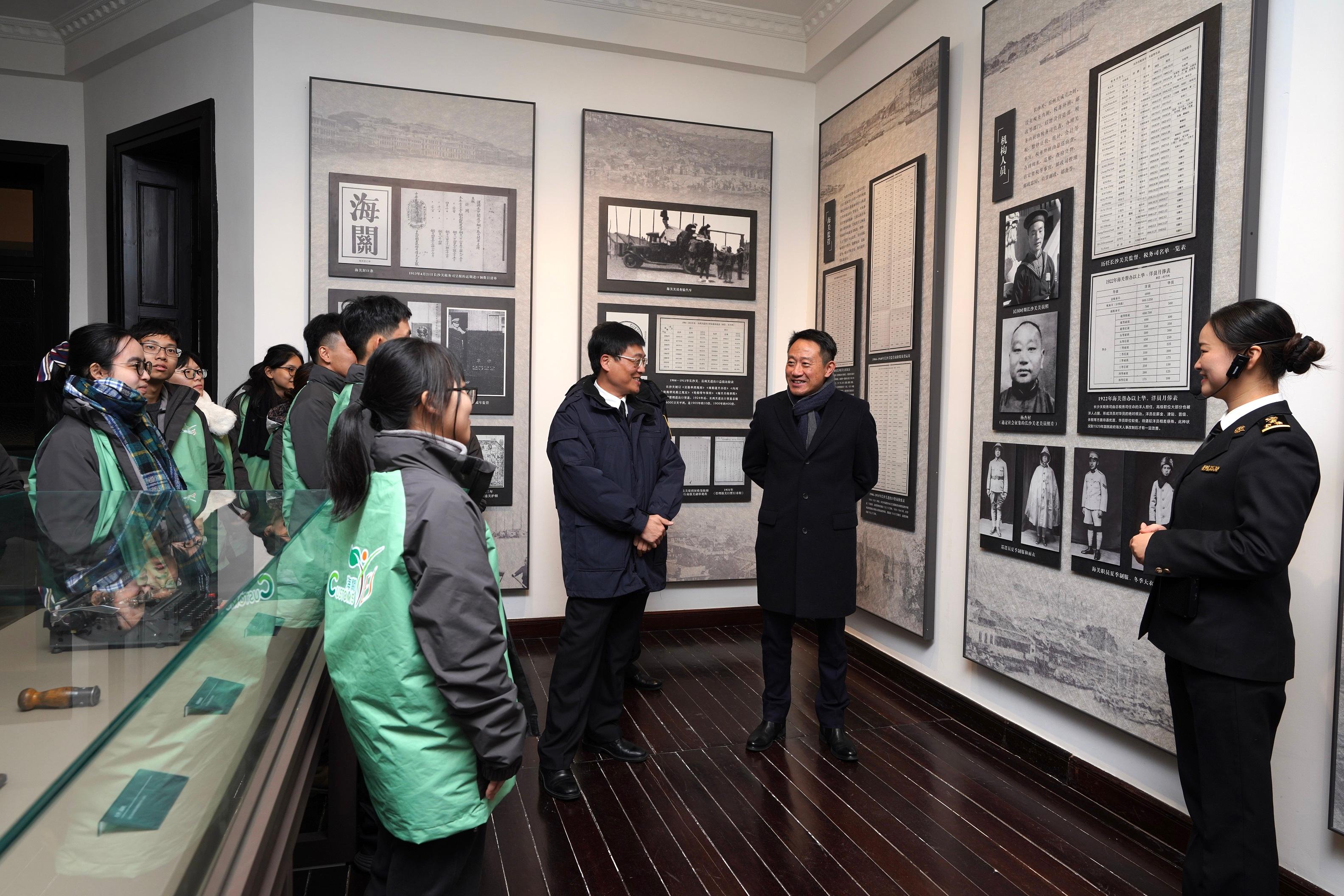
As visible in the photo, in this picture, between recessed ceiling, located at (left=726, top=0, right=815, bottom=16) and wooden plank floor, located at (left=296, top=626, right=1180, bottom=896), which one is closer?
wooden plank floor, located at (left=296, top=626, right=1180, bottom=896)

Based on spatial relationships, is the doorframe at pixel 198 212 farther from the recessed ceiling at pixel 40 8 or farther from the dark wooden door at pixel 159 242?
the recessed ceiling at pixel 40 8

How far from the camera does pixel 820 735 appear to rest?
3.68m

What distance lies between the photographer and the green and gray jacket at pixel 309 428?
3.22 meters

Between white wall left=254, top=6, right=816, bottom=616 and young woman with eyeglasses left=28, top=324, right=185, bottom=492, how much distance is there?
2.10m

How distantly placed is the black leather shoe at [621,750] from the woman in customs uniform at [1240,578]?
1956 millimetres

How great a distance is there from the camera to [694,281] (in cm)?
550

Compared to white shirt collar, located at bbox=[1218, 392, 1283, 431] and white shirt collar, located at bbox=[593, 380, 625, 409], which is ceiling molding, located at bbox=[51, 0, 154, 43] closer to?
white shirt collar, located at bbox=[593, 380, 625, 409]

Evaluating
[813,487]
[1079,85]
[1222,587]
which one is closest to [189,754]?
[1222,587]

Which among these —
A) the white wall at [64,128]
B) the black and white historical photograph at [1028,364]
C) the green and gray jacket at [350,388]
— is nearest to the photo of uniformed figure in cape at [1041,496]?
the black and white historical photograph at [1028,364]

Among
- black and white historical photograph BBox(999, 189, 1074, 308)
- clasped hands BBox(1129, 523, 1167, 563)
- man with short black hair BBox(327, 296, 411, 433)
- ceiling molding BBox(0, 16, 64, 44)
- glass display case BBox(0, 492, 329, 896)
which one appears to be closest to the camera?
glass display case BBox(0, 492, 329, 896)

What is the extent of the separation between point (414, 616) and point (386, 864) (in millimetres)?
631

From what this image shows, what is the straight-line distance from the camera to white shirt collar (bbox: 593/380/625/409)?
3.32m

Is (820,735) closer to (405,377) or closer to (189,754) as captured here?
(405,377)

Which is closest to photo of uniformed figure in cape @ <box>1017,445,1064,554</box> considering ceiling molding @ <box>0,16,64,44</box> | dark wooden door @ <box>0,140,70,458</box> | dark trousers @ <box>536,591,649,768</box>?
dark trousers @ <box>536,591,649,768</box>
